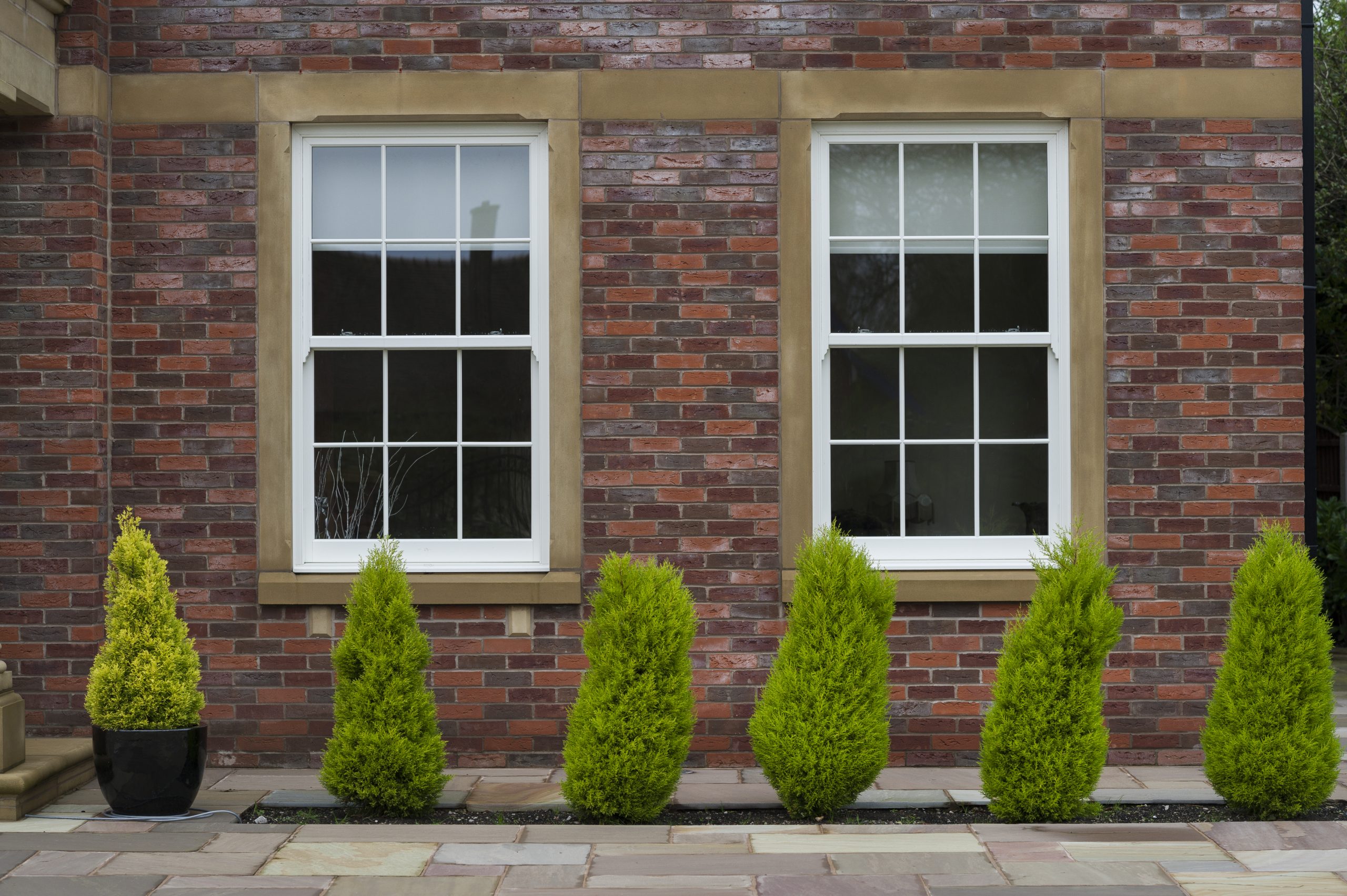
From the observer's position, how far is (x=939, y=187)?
620cm

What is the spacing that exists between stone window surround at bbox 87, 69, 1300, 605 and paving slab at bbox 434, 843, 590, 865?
62.4 inches

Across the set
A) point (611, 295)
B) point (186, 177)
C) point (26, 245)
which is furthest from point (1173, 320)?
point (26, 245)

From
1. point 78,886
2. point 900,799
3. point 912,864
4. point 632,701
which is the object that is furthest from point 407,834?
point 900,799

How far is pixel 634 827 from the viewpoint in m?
4.95

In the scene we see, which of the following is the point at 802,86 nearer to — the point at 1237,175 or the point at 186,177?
the point at 1237,175

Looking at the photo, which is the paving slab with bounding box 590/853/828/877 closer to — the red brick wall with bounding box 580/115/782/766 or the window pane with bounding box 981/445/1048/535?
the red brick wall with bounding box 580/115/782/766

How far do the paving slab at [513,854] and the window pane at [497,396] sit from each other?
189 cm

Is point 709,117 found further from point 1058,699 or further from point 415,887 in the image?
point 415,887

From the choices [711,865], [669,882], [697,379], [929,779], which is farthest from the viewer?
[697,379]

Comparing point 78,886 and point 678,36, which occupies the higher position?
point 678,36

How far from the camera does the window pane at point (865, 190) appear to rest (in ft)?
20.3

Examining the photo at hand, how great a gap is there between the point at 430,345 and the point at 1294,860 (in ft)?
14.3

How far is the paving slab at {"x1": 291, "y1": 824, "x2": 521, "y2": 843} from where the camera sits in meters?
4.75

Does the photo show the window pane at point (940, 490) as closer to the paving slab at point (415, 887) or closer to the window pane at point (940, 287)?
the window pane at point (940, 287)
